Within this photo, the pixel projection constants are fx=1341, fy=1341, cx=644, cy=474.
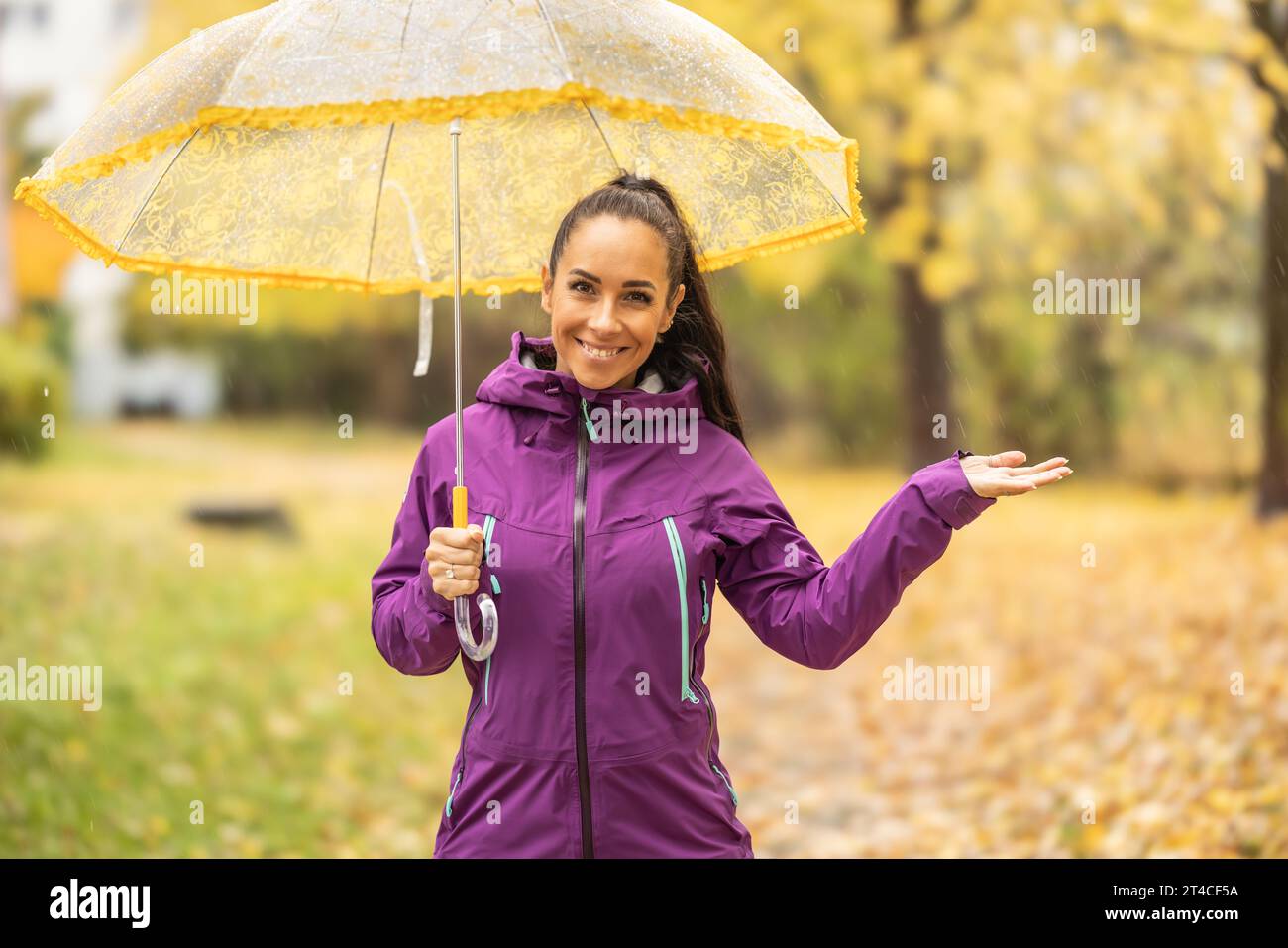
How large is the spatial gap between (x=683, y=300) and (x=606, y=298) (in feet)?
1.19

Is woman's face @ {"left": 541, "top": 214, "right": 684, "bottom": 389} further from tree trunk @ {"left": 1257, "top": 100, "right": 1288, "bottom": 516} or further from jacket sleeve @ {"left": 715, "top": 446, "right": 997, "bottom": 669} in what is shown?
tree trunk @ {"left": 1257, "top": 100, "right": 1288, "bottom": 516}

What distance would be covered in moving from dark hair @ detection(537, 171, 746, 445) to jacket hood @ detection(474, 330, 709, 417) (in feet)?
0.16

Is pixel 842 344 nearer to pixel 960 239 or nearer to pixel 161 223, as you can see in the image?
pixel 960 239

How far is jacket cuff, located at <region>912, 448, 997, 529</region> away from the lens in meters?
2.75

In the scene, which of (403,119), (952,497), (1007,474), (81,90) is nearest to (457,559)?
(403,119)

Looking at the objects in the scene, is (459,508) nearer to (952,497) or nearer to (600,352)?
(600,352)

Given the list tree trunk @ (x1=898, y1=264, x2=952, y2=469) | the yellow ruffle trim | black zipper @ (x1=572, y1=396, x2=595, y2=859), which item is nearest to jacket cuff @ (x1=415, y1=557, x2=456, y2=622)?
black zipper @ (x1=572, y1=396, x2=595, y2=859)

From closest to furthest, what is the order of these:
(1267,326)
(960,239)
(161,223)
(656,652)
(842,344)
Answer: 1. (656,652)
2. (161,223)
3. (1267,326)
4. (960,239)
5. (842,344)

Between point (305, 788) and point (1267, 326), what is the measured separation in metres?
6.85

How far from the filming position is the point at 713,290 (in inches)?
138

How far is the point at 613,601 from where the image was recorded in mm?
2830

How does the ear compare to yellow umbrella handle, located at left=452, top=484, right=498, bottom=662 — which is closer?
yellow umbrella handle, located at left=452, top=484, right=498, bottom=662

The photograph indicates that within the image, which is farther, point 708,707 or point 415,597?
point 708,707
